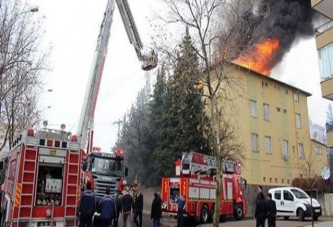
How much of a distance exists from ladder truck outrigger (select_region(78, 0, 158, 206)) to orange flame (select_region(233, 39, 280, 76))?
279 inches

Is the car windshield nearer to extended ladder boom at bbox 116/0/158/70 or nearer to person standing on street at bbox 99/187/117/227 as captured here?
extended ladder boom at bbox 116/0/158/70

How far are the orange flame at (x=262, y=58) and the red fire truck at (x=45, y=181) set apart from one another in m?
12.5

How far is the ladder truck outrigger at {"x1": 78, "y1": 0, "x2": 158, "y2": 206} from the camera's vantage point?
58.1 ft

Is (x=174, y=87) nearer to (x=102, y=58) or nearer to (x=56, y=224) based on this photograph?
(x=102, y=58)

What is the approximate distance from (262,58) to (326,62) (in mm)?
14369

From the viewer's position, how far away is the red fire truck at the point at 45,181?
1009 centimetres

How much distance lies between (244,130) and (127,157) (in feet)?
53.7

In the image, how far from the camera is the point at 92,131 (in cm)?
1883

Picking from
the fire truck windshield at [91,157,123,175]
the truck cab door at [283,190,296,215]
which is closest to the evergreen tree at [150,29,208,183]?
the truck cab door at [283,190,296,215]

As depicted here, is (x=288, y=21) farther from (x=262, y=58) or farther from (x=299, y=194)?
(x=299, y=194)

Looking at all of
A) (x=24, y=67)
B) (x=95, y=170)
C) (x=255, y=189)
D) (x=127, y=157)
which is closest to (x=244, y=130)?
(x=255, y=189)

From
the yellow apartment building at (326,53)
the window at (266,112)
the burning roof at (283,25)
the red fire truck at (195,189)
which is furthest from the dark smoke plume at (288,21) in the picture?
the window at (266,112)

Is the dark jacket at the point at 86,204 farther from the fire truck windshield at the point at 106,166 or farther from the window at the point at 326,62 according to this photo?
the window at the point at 326,62

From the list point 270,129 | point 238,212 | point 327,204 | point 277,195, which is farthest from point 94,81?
point 270,129
